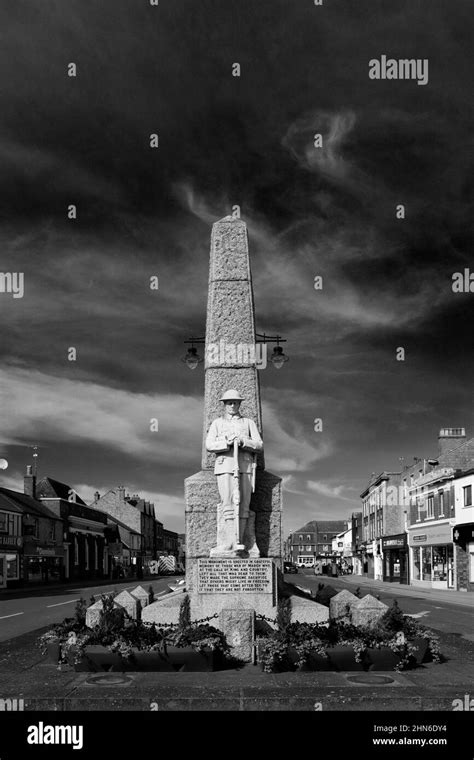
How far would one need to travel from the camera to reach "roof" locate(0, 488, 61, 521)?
52009mm

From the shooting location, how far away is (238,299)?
14.2m

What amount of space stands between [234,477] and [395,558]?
5235 centimetres

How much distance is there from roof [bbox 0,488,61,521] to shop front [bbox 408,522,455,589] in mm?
29362

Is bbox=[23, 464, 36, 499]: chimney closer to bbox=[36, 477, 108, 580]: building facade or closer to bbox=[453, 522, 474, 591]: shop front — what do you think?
bbox=[36, 477, 108, 580]: building facade

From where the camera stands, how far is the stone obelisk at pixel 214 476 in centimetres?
1200

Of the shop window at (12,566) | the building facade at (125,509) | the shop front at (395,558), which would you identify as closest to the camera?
the shop window at (12,566)

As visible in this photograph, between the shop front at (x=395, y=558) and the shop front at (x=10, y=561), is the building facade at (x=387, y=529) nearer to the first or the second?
the shop front at (x=395, y=558)

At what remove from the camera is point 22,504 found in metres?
56.7

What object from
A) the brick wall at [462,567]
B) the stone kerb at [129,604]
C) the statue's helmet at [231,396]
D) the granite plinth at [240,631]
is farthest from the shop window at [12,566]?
the granite plinth at [240,631]

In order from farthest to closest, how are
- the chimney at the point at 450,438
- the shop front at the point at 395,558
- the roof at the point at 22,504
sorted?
the shop front at the point at 395,558
the roof at the point at 22,504
the chimney at the point at 450,438

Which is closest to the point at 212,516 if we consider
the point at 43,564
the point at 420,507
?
the point at 420,507

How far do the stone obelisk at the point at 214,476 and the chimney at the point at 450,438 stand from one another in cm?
3977
